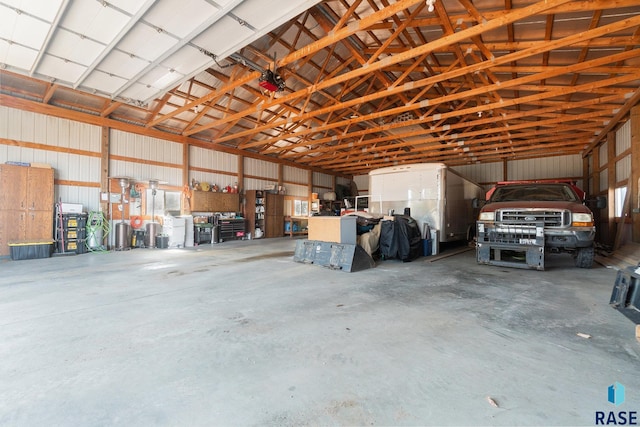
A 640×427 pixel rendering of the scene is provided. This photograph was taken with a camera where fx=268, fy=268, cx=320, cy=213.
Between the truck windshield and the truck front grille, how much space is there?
90 centimetres

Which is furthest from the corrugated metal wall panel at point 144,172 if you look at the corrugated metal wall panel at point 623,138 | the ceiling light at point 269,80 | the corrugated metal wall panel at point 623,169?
the corrugated metal wall panel at point 623,138

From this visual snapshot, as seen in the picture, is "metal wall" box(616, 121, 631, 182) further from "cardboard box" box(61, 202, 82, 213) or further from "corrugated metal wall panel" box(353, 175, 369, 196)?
"cardboard box" box(61, 202, 82, 213)

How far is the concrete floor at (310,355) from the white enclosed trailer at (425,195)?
335 cm

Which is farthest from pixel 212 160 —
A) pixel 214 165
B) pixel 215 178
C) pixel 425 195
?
pixel 425 195

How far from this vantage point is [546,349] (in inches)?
87.2

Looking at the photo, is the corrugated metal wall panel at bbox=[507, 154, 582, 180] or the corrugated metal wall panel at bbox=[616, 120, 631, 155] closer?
the corrugated metal wall panel at bbox=[616, 120, 631, 155]

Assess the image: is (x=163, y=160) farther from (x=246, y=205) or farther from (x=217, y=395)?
(x=217, y=395)

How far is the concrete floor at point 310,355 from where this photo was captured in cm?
150

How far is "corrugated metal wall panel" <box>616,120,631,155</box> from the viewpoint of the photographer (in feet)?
25.4

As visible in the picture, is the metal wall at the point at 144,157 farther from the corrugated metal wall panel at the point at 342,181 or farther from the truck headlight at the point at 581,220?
the truck headlight at the point at 581,220

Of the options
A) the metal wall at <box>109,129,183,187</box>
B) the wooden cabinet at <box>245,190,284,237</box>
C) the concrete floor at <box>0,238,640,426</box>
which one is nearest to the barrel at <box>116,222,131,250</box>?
the metal wall at <box>109,129,183,187</box>

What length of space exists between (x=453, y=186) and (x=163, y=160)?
421 inches

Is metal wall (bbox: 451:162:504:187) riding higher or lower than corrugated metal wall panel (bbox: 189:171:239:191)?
higher

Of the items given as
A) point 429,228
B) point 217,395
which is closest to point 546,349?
point 217,395
